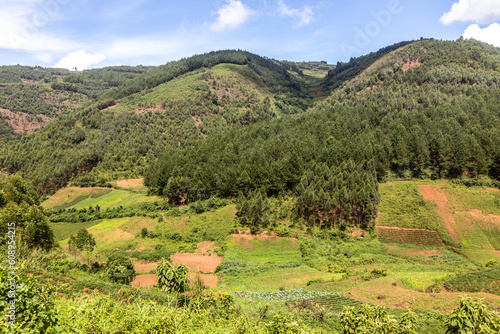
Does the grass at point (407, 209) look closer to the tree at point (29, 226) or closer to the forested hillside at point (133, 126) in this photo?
the tree at point (29, 226)

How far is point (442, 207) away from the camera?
5744cm

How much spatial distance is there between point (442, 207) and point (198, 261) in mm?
53065

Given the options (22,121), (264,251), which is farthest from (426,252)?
(22,121)

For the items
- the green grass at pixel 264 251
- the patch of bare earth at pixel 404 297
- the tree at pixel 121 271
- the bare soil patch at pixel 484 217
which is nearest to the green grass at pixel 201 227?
the green grass at pixel 264 251

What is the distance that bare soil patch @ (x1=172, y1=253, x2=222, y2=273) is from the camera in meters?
48.4

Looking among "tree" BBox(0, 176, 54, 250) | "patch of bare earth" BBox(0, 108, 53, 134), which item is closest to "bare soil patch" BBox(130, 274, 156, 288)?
"tree" BBox(0, 176, 54, 250)

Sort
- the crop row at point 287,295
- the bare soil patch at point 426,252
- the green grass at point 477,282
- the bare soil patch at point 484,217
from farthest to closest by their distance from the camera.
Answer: the bare soil patch at point 484,217
the bare soil patch at point 426,252
the crop row at point 287,295
the green grass at point 477,282

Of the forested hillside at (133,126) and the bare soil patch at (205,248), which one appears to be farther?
the forested hillside at (133,126)

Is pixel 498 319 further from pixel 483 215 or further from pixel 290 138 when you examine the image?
pixel 290 138

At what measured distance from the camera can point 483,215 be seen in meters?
53.5

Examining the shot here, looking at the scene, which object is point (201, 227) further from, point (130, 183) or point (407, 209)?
point (130, 183)

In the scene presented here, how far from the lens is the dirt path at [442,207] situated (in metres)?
52.1

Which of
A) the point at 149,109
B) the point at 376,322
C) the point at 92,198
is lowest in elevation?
the point at 376,322

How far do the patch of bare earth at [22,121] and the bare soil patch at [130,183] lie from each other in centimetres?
12169
